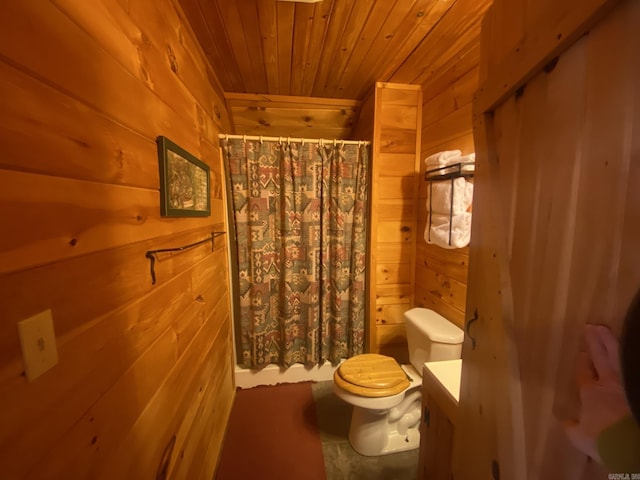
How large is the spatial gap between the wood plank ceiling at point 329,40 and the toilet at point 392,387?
5.18ft

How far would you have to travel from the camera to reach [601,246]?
13.3 inches

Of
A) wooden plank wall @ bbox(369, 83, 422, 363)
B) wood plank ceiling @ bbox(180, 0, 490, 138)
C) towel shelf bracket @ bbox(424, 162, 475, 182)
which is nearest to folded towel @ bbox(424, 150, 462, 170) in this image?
towel shelf bracket @ bbox(424, 162, 475, 182)

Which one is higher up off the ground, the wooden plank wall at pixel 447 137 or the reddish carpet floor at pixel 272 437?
the wooden plank wall at pixel 447 137

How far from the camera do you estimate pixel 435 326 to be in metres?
1.43

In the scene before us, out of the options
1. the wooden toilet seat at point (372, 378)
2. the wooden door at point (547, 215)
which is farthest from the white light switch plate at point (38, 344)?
the wooden toilet seat at point (372, 378)

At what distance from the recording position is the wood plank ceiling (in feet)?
3.63

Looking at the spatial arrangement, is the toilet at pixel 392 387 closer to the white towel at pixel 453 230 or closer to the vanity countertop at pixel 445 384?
the vanity countertop at pixel 445 384

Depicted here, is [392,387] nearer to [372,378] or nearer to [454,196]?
A: [372,378]

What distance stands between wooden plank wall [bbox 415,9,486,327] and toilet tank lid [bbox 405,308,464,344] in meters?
0.06

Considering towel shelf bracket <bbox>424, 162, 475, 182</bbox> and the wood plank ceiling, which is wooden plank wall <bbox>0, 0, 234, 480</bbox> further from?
towel shelf bracket <bbox>424, 162, 475, 182</bbox>

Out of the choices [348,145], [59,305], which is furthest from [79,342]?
[348,145]

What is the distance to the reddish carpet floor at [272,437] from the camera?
1.35m

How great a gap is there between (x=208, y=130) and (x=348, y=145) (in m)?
0.98

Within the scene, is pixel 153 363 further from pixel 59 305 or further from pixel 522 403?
pixel 522 403
